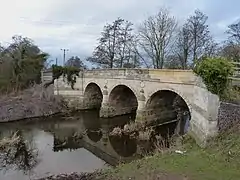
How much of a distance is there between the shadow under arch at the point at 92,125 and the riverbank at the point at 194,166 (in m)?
8.82

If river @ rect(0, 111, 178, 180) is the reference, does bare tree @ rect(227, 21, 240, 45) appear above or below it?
above

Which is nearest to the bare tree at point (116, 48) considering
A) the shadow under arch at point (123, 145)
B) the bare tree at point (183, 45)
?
the bare tree at point (183, 45)

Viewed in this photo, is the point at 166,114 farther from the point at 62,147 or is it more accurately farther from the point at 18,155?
the point at 18,155

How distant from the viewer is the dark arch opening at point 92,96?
28.5 m

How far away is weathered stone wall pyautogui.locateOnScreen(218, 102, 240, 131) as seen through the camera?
11570 mm

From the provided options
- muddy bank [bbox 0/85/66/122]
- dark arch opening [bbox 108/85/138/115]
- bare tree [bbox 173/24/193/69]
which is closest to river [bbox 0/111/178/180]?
muddy bank [bbox 0/85/66/122]

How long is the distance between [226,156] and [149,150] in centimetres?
702

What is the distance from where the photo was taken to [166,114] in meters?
22.9

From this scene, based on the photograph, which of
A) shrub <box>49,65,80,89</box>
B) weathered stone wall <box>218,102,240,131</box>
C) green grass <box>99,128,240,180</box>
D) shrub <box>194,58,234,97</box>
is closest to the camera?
green grass <box>99,128,240,180</box>

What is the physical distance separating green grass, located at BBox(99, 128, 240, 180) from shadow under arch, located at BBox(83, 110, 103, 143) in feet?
29.4

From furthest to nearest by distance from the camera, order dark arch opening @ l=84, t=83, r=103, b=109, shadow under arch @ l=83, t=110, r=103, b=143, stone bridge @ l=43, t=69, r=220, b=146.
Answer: dark arch opening @ l=84, t=83, r=103, b=109 → shadow under arch @ l=83, t=110, r=103, b=143 → stone bridge @ l=43, t=69, r=220, b=146

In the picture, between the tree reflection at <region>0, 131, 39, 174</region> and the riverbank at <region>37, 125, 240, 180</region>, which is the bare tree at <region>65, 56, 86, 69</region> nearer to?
the tree reflection at <region>0, 131, 39, 174</region>

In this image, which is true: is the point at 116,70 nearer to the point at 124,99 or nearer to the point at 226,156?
the point at 124,99

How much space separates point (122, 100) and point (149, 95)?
6094 mm
